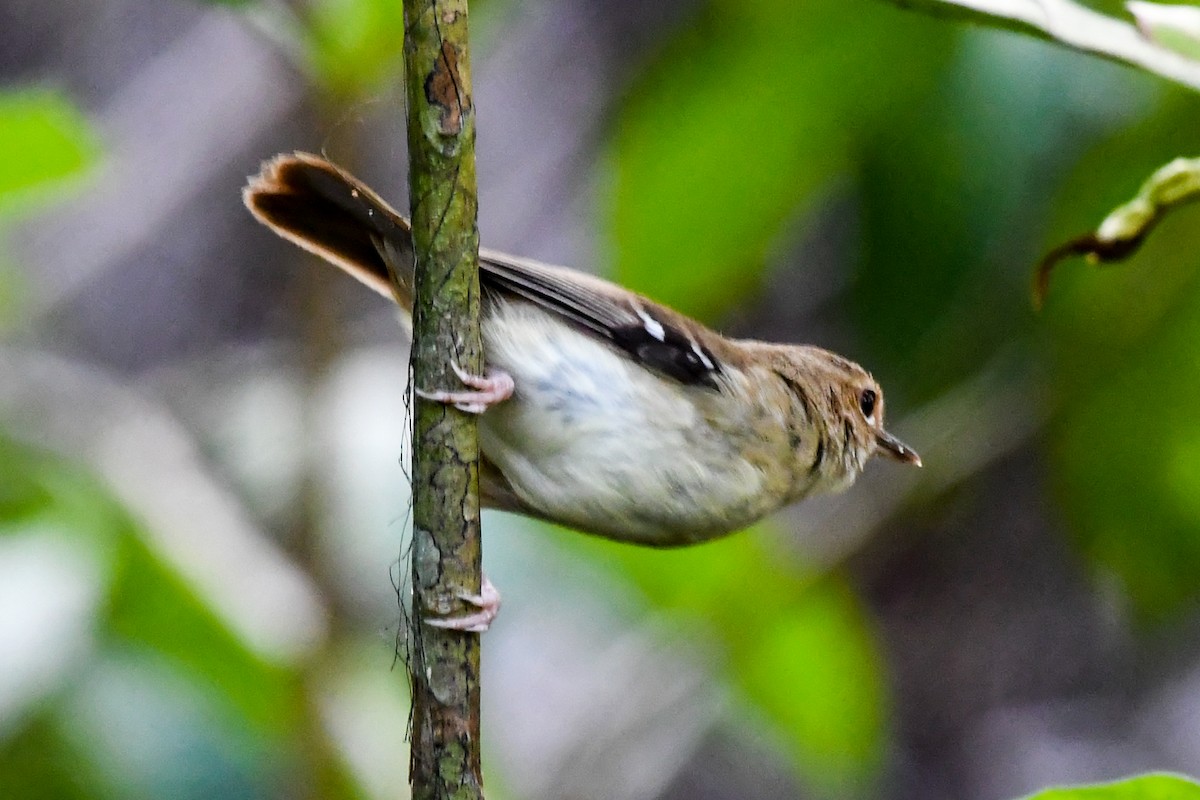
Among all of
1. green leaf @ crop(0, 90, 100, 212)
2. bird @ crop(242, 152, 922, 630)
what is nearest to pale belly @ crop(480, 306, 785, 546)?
bird @ crop(242, 152, 922, 630)

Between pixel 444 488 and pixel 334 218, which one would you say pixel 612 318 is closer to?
pixel 334 218

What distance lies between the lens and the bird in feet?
8.69

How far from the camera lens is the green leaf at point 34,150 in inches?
105

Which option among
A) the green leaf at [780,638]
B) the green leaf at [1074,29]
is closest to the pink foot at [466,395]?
the green leaf at [1074,29]

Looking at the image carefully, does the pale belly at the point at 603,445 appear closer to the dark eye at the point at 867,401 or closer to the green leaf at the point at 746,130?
the green leaf at the point at 746,130

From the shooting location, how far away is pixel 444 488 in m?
1.79

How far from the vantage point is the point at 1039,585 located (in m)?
5.39

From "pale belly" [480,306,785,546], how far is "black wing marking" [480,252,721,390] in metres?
0.03

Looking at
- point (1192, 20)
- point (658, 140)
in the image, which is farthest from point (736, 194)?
point (1192, 20)

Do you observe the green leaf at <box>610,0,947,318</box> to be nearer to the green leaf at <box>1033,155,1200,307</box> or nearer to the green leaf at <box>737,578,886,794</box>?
the green leaf at <box>737,578,886,794</box>

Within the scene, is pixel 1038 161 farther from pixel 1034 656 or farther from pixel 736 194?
pixel 1034 656

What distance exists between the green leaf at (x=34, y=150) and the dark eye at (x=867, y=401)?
1.95m

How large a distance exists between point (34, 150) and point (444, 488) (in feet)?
4.72

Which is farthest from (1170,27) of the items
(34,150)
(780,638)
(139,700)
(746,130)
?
(139,700)
